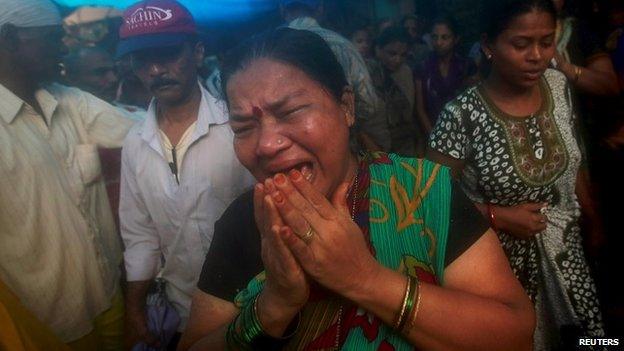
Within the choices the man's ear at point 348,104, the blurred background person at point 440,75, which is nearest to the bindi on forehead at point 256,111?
the man's ear at point 348,104

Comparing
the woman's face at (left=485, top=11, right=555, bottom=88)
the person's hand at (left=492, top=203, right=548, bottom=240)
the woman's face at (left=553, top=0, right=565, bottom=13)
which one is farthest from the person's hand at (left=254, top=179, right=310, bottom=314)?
the woman's face at (left=553, top=0, right=565, bottom=13)

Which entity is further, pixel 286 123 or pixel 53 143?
pixel 53 143

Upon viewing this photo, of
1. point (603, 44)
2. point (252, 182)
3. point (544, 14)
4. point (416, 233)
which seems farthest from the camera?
point (603, 44)

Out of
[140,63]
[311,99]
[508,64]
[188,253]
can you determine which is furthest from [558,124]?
[140,63]

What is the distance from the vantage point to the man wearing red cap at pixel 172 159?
2.05 m

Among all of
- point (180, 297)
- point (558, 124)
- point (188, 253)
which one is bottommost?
point (180, 297)

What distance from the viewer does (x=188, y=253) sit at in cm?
212

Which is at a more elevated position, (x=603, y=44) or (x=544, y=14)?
(x=544, y=14)

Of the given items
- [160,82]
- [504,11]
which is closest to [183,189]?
[160,82]

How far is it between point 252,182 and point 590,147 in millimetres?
2268

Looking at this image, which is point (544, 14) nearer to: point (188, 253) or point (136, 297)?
point (188, 253)

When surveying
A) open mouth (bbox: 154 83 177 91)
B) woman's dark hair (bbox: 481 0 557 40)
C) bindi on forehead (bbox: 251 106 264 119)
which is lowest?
open mouth (bbox: 154 83 177 91)

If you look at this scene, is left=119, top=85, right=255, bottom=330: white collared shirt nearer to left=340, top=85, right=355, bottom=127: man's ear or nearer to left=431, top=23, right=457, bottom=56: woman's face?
left=340, top=85, right=355, bottom=127: man's ear

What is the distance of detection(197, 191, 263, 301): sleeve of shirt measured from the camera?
1.29m
